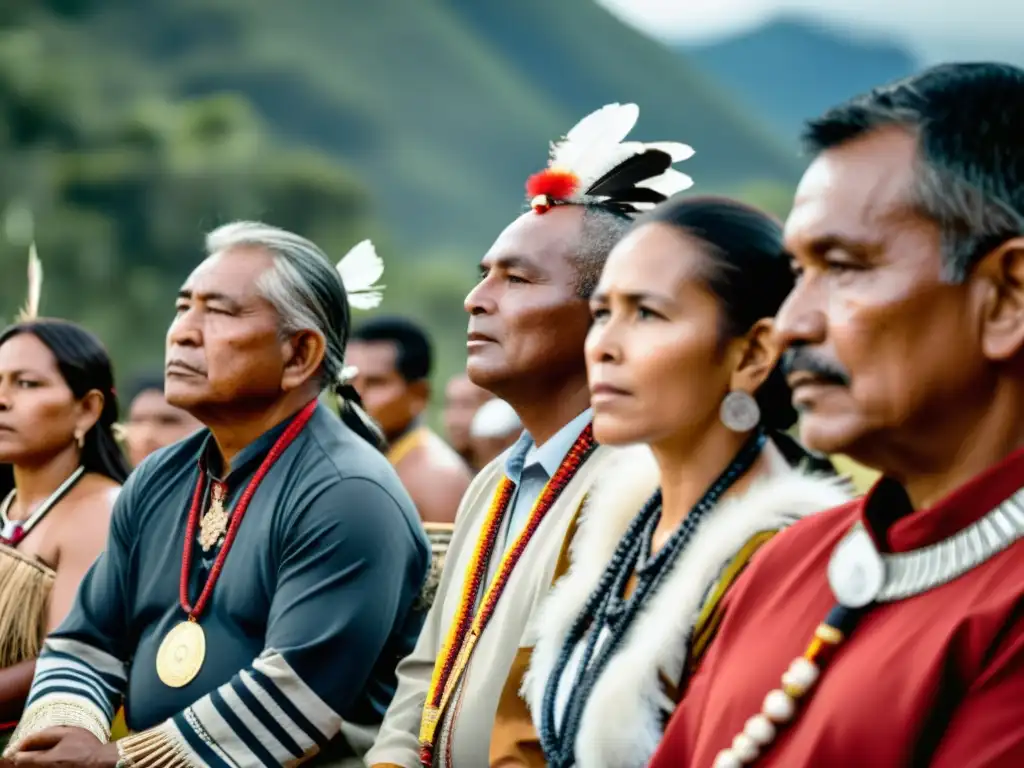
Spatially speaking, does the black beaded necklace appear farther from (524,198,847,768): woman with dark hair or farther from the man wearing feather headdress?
the man wearing feather headdress

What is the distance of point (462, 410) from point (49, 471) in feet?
16.8

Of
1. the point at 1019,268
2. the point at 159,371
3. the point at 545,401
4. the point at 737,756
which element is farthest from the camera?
the point at 159,371

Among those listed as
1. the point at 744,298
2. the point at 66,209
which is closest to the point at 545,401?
the point at 744,298

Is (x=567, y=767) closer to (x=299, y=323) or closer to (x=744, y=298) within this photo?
(x=744, y=298)

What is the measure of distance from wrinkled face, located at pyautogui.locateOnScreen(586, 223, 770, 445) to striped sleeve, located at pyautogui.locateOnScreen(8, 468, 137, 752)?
5.65 feet

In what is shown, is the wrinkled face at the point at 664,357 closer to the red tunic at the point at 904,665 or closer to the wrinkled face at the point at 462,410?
the red tunic at the point at 904,665

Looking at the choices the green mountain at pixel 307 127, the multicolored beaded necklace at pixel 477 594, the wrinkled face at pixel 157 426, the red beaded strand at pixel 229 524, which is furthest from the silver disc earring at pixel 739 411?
the green mountain at pixel 307 127

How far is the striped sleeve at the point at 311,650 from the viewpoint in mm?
3316

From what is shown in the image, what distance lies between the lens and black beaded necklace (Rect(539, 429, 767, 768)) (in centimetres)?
245

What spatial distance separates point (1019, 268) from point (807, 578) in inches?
18.2

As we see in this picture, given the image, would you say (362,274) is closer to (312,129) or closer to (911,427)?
(911,427)

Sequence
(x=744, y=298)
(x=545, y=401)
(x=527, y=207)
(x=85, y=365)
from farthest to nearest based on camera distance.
A: (x=85, y=365), (x=527, y=207), (x=545, y=401), (x=744, y=298)

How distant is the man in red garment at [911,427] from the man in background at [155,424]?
5.25 m

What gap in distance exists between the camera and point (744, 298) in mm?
2477
